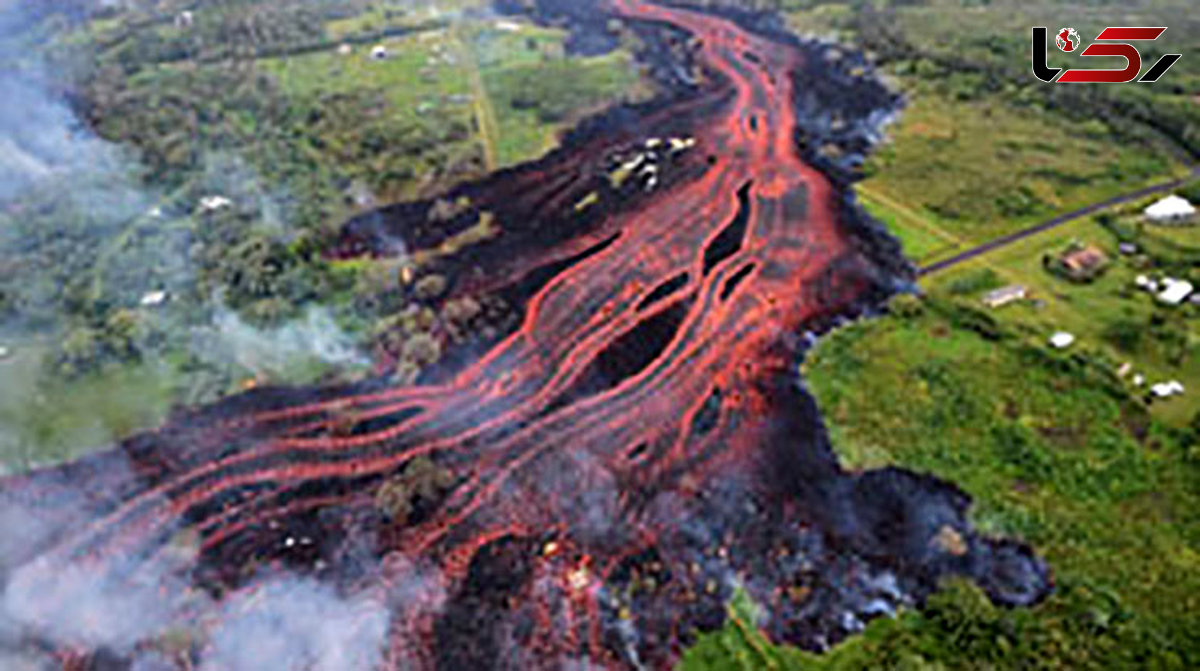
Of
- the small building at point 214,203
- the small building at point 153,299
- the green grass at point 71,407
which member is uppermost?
the small building at point 214,203

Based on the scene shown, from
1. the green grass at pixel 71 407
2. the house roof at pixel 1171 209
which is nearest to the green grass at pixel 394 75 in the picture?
the green grass at pixel 71 407

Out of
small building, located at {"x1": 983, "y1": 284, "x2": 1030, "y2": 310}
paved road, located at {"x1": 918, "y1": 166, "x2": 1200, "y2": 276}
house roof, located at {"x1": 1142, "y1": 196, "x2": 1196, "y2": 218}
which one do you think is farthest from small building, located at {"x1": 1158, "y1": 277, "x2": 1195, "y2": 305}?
paved road, located at {"x1": 918, "y1": 166, "x2": 1200, "y2": 276}

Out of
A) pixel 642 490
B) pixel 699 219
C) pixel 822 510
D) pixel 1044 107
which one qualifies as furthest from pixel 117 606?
pixel 1044 107

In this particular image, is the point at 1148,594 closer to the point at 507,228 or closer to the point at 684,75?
the point at 507,228

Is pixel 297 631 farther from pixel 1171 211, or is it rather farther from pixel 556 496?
pixel 1171 211

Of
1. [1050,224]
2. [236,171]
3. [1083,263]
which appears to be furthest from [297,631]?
[1050,224]

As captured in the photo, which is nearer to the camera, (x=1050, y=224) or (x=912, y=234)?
(x=912, y=234)

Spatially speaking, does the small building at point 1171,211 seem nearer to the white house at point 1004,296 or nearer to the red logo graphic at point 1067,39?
the white house at point 1004,296
